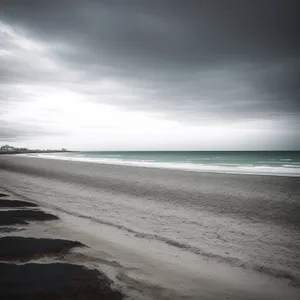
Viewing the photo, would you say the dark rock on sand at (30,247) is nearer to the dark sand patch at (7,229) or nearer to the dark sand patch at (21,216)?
the dark sand patch at (7,229)

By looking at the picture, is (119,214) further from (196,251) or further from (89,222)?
(196,251)

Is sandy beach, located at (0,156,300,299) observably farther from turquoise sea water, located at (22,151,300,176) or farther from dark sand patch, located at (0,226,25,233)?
turquoise sea water, located at (22,151,300,176)

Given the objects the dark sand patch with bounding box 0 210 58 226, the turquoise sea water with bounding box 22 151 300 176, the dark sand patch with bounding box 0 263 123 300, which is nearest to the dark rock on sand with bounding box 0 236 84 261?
the dark sand patch with bounding box 0 263 123 300

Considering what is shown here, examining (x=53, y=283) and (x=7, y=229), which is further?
(x=7, y=229)

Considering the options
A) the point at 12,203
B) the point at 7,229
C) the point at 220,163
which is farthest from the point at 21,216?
the point at 220,163

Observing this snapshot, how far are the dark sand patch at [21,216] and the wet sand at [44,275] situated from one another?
50.0 inches

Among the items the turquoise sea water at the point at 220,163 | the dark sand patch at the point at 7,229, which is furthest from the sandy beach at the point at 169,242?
the turquoise sea water at the point at 220,163

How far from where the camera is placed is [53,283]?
304 centimetres

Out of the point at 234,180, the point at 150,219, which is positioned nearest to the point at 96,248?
the point at 150,219

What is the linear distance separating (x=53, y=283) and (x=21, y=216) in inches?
147

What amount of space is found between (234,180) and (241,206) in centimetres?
404

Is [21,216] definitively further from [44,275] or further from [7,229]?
[44,275]

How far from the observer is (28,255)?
12.5 ft

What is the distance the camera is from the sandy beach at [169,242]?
3.62 metres
